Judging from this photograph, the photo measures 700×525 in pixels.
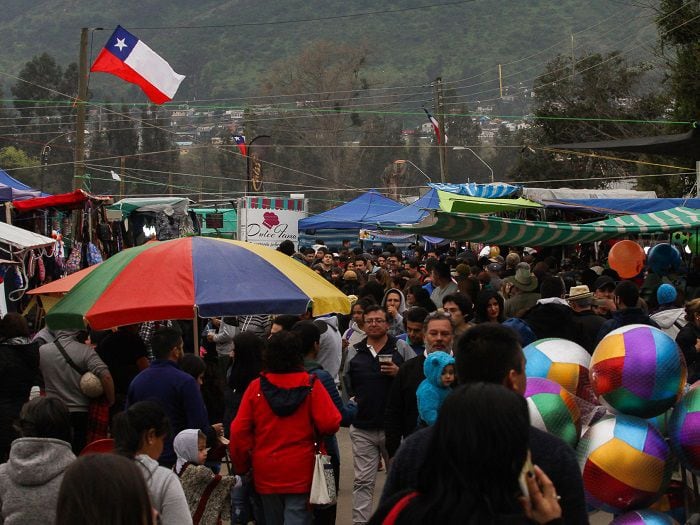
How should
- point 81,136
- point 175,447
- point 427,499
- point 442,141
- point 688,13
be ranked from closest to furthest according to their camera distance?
point 427,499 < point 175,447 < point 688,13 < point 81,136 < point 442,141

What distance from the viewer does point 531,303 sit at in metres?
11.0

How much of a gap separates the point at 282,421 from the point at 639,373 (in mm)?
2040

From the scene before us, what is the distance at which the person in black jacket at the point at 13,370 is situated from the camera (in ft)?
25.4

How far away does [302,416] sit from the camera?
21.1ft

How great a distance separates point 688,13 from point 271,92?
68704mm

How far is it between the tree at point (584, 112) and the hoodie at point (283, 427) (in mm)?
44026

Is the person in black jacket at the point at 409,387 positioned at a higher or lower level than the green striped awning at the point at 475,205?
lower

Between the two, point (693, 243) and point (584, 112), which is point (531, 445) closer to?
point (693, 243)

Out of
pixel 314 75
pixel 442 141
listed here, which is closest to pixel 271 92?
pixel 314 75

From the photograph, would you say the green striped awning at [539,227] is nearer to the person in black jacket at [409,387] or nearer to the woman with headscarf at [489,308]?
the woman with headscarf at [489,308]

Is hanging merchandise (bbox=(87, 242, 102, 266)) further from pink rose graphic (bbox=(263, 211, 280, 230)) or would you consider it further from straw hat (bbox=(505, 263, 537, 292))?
pink rose graphic (bbox=(263, 211, 280, 230))

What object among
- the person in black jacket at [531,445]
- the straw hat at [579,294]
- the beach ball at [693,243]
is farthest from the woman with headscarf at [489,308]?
the beach ball at [693,243]

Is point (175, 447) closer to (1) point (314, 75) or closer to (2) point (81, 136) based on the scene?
(2) point (81, 136)

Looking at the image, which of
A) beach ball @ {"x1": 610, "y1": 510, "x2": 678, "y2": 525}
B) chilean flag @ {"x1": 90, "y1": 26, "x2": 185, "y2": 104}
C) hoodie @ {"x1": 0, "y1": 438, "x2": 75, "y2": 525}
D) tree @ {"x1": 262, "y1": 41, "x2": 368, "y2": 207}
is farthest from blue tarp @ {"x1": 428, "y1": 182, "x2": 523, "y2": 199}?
tree @ {"x1": 262, "y1": 41, "x2": 368, "y2": 207}
